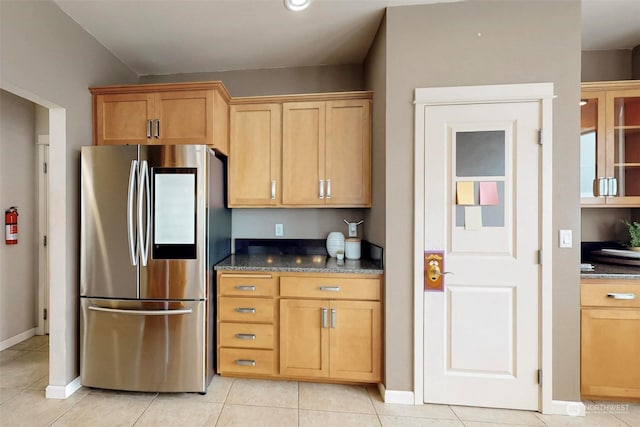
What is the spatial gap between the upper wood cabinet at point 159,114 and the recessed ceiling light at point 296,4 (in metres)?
0.75

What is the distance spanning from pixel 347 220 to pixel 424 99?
127cm

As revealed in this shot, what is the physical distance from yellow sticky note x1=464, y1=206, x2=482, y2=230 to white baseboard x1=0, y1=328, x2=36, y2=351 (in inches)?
168

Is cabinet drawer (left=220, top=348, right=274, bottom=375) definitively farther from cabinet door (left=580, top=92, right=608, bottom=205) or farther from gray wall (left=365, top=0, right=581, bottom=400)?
cabinet door (left=580, top=92, right=608, bottom=205)

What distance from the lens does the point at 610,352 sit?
73.8 inches

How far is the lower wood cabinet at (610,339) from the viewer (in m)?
1.86

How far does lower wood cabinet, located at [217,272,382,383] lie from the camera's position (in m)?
2.06

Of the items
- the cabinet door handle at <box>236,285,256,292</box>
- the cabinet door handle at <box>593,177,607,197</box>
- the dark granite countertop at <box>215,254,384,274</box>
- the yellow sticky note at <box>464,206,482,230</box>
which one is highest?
the cabinet door handle at <box>593,177,607,197</box>

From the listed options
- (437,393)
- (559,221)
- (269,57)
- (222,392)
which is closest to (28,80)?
(269,57)

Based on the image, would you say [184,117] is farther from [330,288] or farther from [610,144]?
[610,144]

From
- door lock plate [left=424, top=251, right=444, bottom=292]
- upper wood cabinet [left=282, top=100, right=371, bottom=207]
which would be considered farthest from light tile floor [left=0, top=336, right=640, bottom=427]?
upper wood cabinet [left=282, top=100, right=371, bottom=207]

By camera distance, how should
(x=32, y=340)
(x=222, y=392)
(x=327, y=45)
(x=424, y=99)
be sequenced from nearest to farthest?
(x=424, y=99) < (x=222, y=392) < (x=327, y=45) < (x=32, y=340)

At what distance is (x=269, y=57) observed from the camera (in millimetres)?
2629

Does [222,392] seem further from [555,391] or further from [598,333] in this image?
[598,333]

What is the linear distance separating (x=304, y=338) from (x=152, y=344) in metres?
1.08
